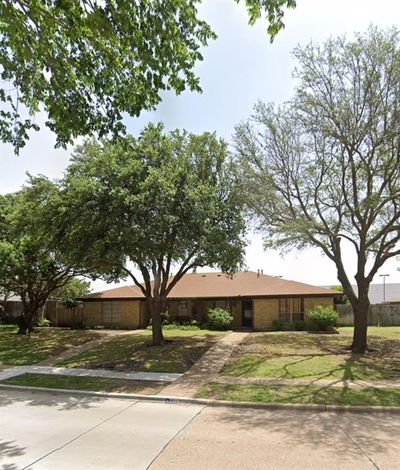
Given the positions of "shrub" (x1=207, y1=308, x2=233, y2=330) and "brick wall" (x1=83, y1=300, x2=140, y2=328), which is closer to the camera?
"shrub" (x1=207, y1=308, x2=233, y2=330)

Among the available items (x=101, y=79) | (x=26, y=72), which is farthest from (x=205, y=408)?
(x=26, y=72)

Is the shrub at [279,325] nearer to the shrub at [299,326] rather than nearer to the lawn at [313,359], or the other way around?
the shrub at [299,326]

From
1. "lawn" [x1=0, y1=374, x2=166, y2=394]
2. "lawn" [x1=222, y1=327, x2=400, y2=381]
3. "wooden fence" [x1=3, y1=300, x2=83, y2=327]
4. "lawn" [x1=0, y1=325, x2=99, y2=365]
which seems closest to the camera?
"lawn" [x1=0, y1=374, x2=166, y2=394]

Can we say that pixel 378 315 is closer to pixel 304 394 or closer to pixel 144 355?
pixel 144 355

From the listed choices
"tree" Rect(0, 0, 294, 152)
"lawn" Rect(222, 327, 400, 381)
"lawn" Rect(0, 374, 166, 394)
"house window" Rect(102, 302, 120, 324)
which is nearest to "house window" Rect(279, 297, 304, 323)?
"lawn" Rect(222, 327, 400, 381)

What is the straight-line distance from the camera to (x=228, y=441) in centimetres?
781

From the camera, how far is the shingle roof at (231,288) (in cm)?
2898

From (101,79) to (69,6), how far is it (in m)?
1.74

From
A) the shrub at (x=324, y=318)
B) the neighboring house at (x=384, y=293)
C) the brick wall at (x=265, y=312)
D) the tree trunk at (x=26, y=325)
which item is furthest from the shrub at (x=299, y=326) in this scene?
the neighboring house at (x=384, y=293)

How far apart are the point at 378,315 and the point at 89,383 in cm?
2258

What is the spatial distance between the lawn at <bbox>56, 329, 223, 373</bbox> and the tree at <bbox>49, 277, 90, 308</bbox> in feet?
34.9

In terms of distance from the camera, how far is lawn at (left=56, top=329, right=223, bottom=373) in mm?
16547

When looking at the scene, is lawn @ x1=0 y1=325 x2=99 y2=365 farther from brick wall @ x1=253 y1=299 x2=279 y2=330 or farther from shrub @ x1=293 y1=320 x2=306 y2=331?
shrub @ x1=293 y1=320 x2=306 y2=331

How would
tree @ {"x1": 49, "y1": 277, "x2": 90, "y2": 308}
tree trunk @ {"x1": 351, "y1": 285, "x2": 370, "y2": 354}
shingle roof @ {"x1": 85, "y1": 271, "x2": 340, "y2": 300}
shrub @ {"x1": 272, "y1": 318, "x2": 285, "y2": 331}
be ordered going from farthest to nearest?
tree @ {"x1": 49, "y1": 277, "x2": 90, "y2": 308} < shingle roof @ {"x1": 85, "y1": 271, "x2": 340, "y2": 300} < shrub @ {"x1": 272, "y1": 318, "x2": 285, "y2": 331} < tree trunk @ {"x1": 351, "y1": 285, "x2": 370, "y2": 354}
